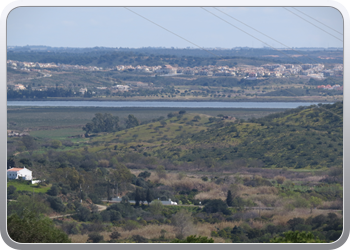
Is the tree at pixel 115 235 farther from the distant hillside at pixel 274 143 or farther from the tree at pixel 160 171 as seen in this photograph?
the distant hillside at pixel 274 143

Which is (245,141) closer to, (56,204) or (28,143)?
(28,143)

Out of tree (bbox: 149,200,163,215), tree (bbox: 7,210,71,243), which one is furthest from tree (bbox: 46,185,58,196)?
tree (bbox: 7,210,71,243)

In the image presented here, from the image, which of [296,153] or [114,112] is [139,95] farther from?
[296,153]

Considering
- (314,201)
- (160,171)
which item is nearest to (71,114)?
(160,171)

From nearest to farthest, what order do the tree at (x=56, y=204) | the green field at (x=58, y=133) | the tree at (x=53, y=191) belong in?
1. the tree at (x=56, y=204)
2. the tree at (x=53, y=191)
3. the green field at (x=58, y=133)

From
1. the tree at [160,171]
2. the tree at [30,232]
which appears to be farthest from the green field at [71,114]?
the tree at [30,232]

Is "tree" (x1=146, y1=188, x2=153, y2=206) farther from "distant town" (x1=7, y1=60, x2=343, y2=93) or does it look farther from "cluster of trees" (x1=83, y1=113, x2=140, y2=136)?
"cluster of trees" (x1=83, y1=113, x2=140, y2=136)

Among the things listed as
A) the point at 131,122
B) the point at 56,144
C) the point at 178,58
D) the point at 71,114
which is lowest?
the point at 56,144

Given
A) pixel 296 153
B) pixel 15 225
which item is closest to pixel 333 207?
pixel 15 225
